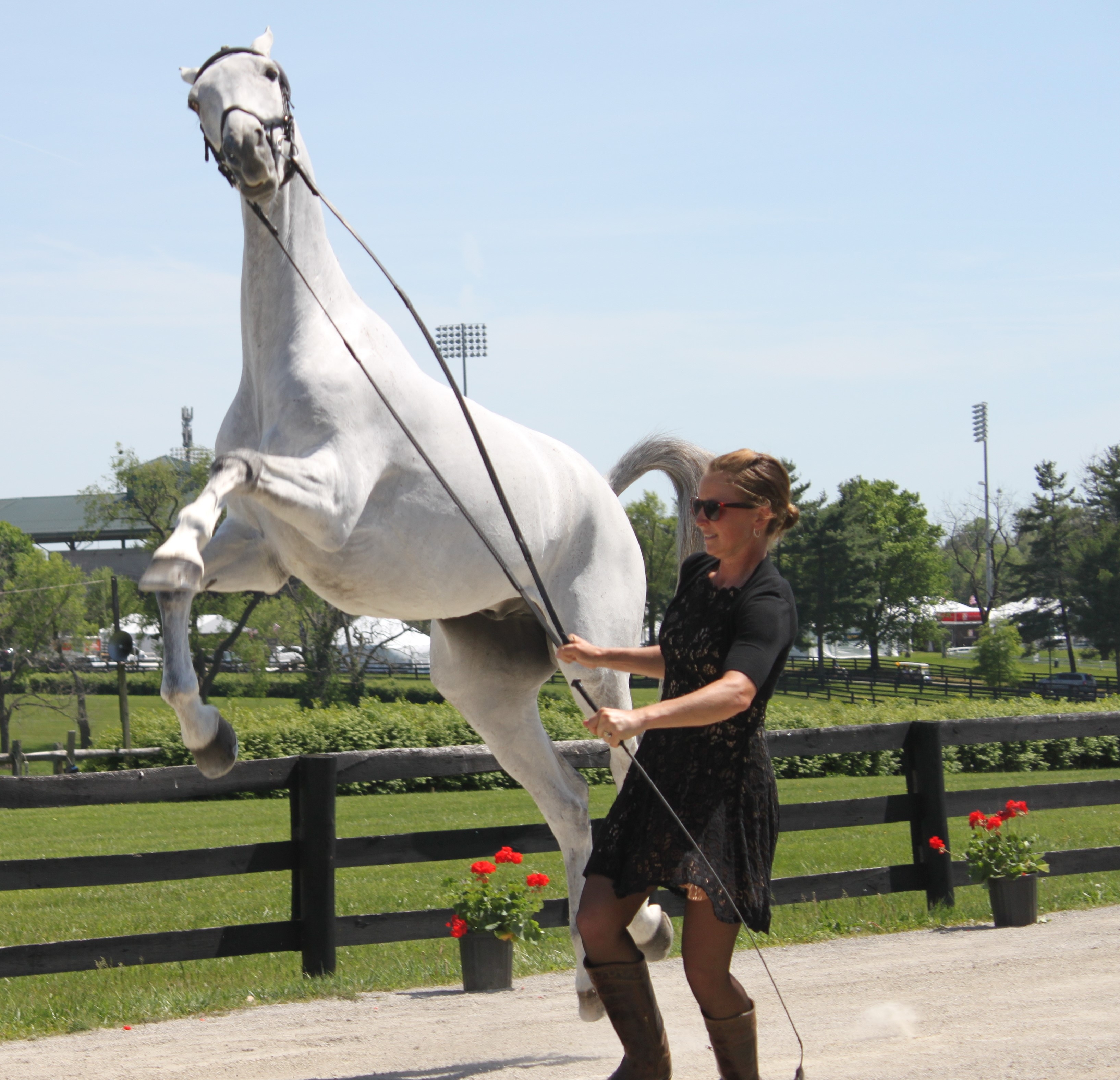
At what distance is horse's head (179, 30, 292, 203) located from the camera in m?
3.58

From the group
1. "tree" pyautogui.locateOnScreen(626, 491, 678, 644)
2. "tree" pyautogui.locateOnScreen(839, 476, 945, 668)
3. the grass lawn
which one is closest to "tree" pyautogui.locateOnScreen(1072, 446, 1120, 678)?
"tree" pyautogui.locateOnScreen(839, 476, 945, 668)

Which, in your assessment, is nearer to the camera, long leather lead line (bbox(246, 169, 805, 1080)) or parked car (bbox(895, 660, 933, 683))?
long leather lead line (bbox(246, 169, 805, 1080))

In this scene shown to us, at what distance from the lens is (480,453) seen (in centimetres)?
390

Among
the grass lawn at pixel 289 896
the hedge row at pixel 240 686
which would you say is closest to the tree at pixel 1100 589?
the hedge row at pixel 240 686

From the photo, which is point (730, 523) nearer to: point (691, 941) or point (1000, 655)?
point (691, 941)

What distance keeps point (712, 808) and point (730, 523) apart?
764 millimetres

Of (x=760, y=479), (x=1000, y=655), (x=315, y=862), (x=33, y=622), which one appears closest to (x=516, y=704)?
(x=760, y=479)

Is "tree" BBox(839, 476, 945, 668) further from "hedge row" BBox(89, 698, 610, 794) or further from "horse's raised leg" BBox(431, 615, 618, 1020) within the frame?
"horse's raised leg" BBox(431, 615, 618, 1020)

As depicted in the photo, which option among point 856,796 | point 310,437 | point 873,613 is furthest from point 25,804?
point 873,613

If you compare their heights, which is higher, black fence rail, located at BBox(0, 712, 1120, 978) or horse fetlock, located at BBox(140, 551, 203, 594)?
horse fetlock, located at BBox(140, 551, 203, 594)

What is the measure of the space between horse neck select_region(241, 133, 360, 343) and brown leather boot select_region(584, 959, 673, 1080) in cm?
218

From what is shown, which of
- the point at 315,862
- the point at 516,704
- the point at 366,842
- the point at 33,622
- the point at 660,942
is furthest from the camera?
the point at 33,622

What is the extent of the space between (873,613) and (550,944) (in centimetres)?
5643

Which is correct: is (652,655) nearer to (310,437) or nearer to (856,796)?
(310,437)
